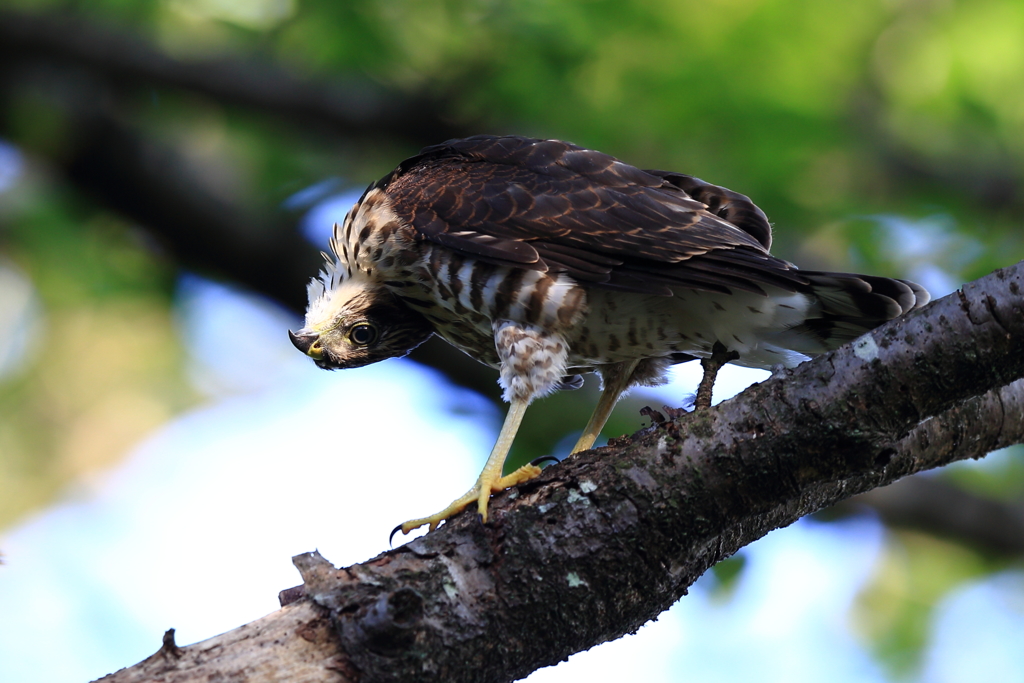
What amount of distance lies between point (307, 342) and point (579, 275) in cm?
162

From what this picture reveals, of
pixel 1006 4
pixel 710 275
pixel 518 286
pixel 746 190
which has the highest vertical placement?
pixel 1006 4

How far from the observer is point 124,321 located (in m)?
7.49

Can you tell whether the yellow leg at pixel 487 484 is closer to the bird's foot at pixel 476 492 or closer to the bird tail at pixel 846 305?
the bird's foot at pixel 476 492

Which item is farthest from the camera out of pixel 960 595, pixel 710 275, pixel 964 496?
pixel 960 595

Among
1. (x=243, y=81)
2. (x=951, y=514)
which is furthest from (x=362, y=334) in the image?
(x=951, y=514)

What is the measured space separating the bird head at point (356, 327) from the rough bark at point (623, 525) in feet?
5.93

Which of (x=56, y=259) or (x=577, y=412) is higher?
(x=56, y=259)

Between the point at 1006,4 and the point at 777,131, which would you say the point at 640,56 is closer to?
the point at 777,131

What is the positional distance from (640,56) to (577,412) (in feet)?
7.69

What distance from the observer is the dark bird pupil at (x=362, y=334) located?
4668 millimetres

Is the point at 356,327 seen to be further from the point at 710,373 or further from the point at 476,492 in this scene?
the point at 710,373

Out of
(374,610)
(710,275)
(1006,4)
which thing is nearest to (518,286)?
(710,275)

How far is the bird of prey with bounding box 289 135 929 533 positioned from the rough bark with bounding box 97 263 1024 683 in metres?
0.60

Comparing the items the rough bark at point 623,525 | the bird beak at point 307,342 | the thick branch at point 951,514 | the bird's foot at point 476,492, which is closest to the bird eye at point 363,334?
the bird beak at point 307,342
